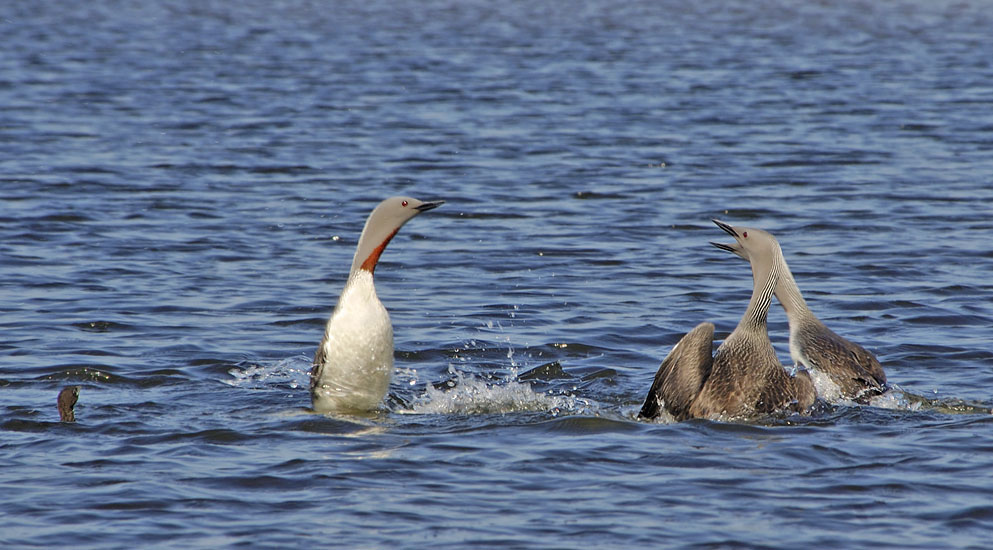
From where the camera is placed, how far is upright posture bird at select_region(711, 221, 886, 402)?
29.3 ft

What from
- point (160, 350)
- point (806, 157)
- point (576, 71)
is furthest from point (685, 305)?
point (576, 71)

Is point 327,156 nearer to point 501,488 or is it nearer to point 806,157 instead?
point 806,157

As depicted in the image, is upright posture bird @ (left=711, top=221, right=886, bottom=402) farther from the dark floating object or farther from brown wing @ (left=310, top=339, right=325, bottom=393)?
the dark floating object

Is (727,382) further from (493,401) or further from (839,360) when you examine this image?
(493,401)

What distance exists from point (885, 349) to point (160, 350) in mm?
5186

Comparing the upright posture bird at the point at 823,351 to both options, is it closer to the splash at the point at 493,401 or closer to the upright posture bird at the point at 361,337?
the splash at the point at 493,401

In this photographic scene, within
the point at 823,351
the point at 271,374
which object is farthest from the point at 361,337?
the point at 823,351

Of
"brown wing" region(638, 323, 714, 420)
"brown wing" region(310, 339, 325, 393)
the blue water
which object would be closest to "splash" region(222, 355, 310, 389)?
the blue water

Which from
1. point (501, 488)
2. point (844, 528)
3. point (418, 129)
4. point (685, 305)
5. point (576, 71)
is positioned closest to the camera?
point (844, 528)

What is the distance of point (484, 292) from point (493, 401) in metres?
3.61

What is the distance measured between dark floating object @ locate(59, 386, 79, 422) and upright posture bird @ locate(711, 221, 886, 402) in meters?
3.99

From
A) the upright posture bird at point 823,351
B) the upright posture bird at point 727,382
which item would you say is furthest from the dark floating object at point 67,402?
the upright posture bird at point 823,351

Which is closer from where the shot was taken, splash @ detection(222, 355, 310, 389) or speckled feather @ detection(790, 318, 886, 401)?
speckled feather @ detection(790, 318, 886, 401)

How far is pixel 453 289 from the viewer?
1255cm
